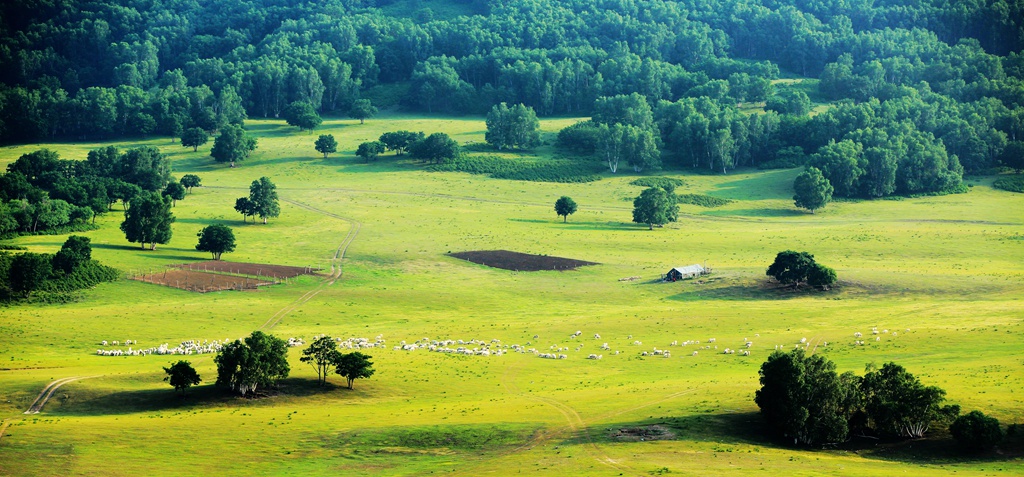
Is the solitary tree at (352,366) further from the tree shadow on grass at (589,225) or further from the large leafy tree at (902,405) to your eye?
the tree shadow on grass at (589,225)

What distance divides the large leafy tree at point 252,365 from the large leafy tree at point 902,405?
45.0 meters

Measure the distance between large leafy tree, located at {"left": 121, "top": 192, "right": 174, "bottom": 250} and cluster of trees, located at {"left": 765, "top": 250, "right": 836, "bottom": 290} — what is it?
3184 inches

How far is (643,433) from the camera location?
253ft

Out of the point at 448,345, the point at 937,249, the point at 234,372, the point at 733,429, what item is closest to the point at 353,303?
the point at 448,345

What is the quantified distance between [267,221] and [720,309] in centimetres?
8487

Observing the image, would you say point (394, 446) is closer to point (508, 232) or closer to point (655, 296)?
point (655, 296)

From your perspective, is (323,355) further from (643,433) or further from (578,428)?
(643,433)

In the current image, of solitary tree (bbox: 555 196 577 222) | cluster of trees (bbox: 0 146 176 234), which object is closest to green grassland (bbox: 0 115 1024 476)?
solitary tree (bbox: 555 196 577 222)

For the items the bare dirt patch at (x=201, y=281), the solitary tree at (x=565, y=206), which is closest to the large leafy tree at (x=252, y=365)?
the bare dirt patch at (x=201, y=281)

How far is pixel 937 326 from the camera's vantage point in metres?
109

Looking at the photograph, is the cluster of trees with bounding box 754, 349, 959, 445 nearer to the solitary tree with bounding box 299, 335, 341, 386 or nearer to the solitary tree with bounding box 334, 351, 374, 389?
the solitary tree with bounding box 334, 351, 374, 389

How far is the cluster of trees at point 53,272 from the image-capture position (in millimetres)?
124250

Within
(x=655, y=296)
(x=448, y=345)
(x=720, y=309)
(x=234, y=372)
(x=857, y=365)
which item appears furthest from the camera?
(x=655, y=296)

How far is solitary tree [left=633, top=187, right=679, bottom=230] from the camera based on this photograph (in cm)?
17900
